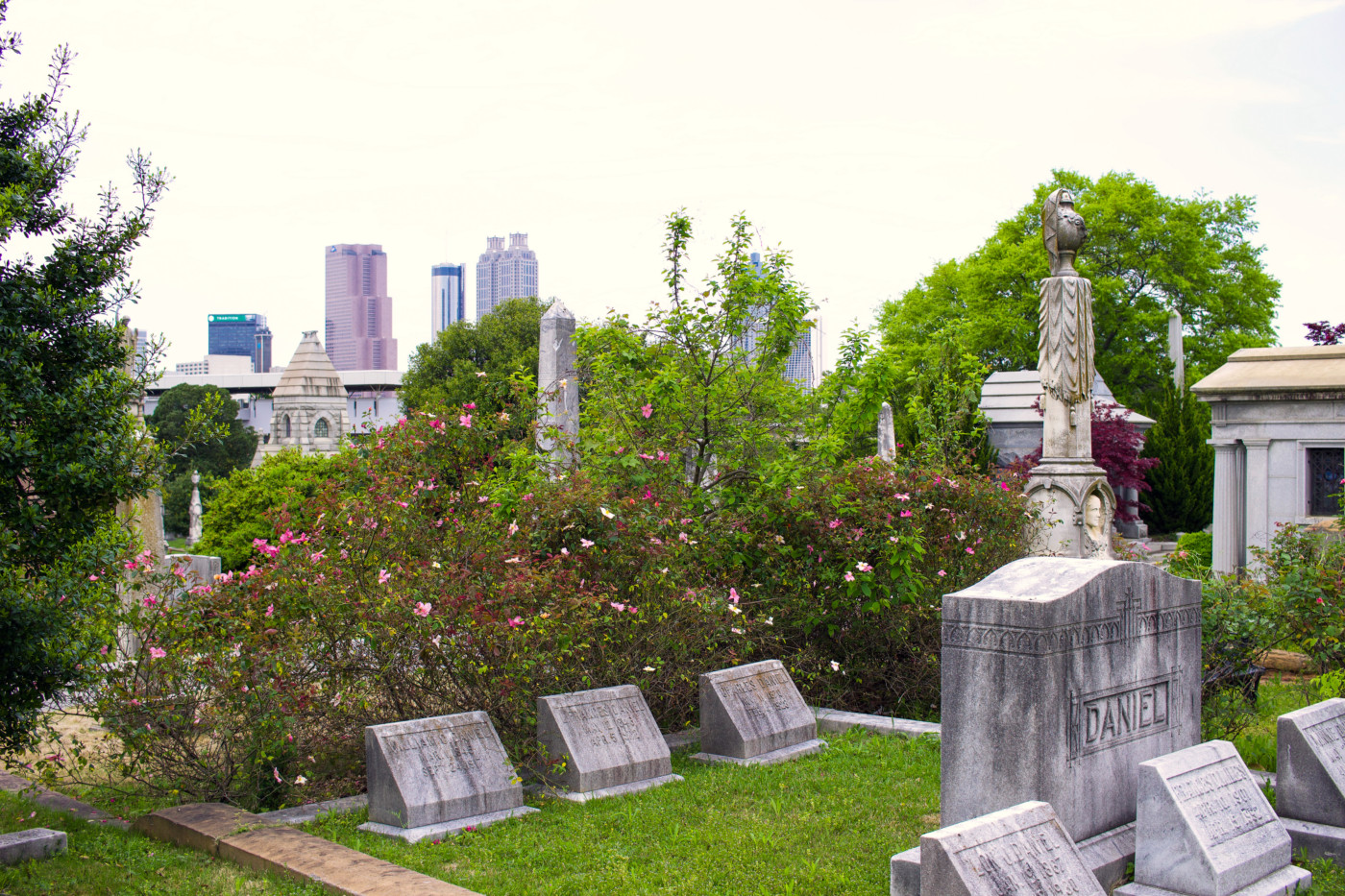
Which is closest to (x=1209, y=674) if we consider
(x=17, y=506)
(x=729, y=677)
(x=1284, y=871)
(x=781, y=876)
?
(x=1284, y=871)

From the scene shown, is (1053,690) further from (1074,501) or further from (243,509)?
(243,509)

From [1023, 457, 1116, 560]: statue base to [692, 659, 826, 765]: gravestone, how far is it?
5577 millimetres

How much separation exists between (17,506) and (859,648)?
6.32 meters

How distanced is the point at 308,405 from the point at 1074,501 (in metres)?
54.1

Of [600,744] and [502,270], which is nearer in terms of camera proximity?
[600,744]

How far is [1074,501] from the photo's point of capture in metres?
12.2

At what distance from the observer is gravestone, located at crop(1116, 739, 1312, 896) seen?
446 cm

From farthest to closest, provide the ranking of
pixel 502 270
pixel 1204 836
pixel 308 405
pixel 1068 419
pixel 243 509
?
pixel 502 270 → pixel 308 405 → pixel 243 509 → pixel 1068 419 → pixel 1204 836

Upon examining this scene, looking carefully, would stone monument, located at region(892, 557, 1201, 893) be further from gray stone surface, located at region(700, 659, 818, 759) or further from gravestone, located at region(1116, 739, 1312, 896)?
gray stone surface, located at region(700, 659, 818, 759)

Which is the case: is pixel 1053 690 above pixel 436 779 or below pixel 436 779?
above

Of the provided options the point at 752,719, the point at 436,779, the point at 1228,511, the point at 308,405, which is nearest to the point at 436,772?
the point at 436,779

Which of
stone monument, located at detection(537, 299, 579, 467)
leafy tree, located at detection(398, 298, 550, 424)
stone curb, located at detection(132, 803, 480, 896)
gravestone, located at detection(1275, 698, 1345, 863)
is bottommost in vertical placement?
stone curb, located at detection(132, 803, 480, 896)

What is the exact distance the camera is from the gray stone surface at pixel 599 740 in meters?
6.30

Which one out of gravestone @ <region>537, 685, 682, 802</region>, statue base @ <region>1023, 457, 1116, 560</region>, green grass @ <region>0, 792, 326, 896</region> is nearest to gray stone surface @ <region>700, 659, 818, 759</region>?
gravestone @ <region>537, 685, 682, 802</region>
